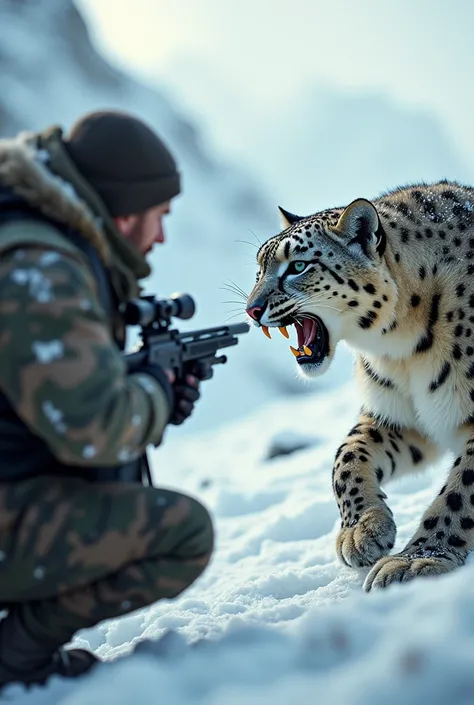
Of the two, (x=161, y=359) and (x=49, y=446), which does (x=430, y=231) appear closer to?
(x=161, y=359)

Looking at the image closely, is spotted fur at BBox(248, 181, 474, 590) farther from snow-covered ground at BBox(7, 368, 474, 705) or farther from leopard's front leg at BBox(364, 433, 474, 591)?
snow-covered ground at BBox(7, 368, 474, 705)

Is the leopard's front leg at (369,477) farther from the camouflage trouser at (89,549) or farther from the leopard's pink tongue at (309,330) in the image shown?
the camouflage trouser at (89,549)

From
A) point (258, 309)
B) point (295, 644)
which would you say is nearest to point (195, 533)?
point (295, 644)

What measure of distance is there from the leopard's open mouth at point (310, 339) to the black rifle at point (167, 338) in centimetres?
134

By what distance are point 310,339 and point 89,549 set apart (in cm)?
247

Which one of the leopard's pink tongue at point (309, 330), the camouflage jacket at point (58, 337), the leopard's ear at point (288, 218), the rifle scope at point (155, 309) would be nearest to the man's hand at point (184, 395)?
the rifle scope at point (155, 309)

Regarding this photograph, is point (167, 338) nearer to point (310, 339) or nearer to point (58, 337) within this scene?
point (58, 337)

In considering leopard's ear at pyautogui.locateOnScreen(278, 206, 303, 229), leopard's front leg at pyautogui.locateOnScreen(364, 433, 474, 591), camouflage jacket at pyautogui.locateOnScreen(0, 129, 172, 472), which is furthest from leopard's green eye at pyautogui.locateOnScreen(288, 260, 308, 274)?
camouflage jacket at pyautogui.locateOnScreen(0, 129, 172, 472)

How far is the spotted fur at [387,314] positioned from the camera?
479 cm

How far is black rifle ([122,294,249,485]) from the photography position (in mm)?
3176

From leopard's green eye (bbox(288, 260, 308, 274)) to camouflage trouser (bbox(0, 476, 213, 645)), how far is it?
2174 millimetres

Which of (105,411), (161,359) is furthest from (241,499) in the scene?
(105,411)

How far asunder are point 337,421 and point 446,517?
9133 mm

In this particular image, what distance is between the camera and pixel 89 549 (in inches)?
113
